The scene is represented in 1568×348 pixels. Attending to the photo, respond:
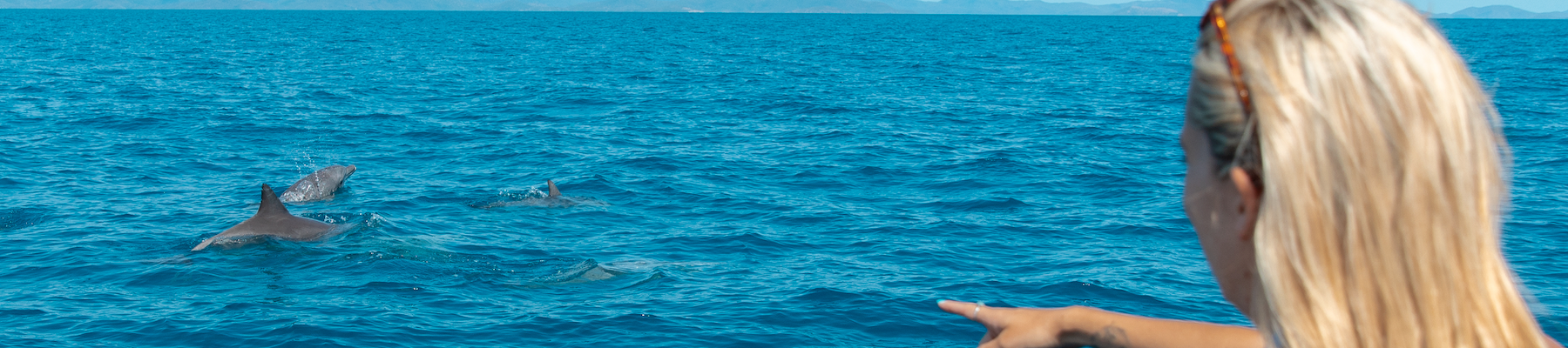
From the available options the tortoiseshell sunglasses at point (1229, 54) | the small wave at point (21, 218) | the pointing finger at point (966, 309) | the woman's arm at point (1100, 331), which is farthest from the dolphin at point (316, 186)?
the tortoiseshell sunglasses at point (1229, 54)

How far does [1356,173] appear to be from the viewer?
3.40 ft

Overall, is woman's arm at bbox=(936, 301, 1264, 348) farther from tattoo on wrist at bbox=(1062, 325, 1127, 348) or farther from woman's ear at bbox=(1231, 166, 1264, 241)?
woman's ear at bbox=(1231, 166, 1264, 241)

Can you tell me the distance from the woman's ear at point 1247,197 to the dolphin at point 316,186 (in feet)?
55.6

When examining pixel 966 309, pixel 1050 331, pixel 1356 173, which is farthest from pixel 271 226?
pixel 1356 173

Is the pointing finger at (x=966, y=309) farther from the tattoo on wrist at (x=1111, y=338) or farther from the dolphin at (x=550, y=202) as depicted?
the dolphin at (x=550, y=202)

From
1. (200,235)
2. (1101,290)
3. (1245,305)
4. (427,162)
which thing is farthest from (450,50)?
(1245,305)

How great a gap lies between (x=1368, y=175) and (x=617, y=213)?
49.1 feet

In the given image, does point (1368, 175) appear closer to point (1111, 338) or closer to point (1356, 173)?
point (1356, 173)

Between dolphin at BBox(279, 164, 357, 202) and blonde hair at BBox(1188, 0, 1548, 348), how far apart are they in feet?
55.8

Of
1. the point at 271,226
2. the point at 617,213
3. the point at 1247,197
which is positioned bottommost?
the point at 617,213

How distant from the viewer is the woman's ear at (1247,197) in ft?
3.73

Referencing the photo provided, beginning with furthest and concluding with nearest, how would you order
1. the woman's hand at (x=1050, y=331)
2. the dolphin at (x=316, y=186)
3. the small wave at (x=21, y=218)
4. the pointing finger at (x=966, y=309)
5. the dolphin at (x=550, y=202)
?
the dolphin at (x=316, y=186)
the dolphin at (x=550, y=202)
the small wave at (x=21, y=218)
the pointing finger at (x=966, y=309)
the woman's hand at (x=1050, y=331)

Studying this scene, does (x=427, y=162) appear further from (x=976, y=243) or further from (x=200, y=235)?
(x=976, y=243)

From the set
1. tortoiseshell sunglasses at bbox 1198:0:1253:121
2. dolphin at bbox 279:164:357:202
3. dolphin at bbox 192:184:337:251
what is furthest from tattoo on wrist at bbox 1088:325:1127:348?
dolphin at bbox 279:164:357:202
